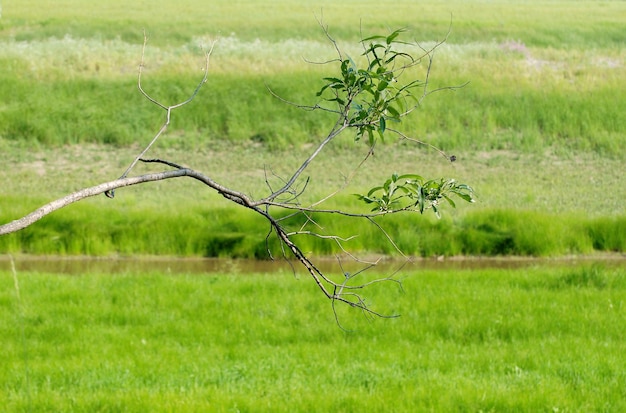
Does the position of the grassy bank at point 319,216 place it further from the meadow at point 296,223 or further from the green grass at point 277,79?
the green grass at point 277,79

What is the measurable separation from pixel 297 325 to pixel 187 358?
160 centimetres

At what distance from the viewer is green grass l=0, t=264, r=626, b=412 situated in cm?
750

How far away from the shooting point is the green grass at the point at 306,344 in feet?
24.6

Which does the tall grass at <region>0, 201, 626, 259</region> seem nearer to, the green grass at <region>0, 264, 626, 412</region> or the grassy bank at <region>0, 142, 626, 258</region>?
the grassy bank at <region>0, 142, 626, 258</region>

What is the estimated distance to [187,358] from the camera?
8.77 m

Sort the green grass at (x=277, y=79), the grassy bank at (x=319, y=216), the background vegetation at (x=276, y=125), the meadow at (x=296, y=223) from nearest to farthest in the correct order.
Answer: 1. the meadow at (x=296, y=223)
2. the grassy bank at (x=319, y=216)
3. the background vegetation at (x=276, y=125)
4. the green grass at (x=277, y=79)

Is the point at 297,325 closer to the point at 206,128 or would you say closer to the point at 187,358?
the point at 187,358

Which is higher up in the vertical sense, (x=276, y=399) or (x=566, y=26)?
(x=566, y=26)

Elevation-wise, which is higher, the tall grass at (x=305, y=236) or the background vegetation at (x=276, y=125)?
the background vegetation at (x=276, y=125)

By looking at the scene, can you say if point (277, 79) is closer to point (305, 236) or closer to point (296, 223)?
point (296, 223)

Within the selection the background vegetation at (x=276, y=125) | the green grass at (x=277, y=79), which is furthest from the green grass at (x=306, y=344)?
the green grass at (x=277, y=79)

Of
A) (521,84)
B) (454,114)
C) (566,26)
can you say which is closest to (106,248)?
(454,114)

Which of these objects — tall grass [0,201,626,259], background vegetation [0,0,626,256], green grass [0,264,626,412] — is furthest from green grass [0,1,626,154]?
green grass [0,264,626,412]

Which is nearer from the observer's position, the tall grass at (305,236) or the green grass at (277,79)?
the tall grass at (305,236)
